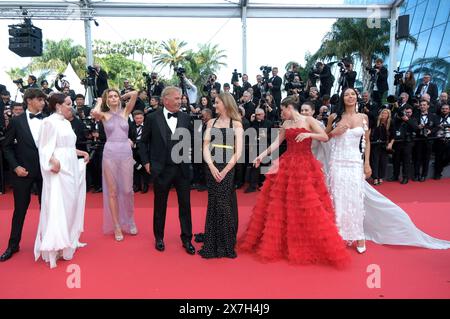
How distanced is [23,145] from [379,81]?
945 cm

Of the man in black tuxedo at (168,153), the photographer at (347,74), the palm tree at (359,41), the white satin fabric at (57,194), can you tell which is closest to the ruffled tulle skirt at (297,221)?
the man in black tuxedo at (168,153)

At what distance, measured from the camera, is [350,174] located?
4016mm

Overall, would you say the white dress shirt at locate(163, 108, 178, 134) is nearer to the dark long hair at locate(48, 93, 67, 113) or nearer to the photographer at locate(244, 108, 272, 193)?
the dark long hair at locate(48, 93, 67, 113)

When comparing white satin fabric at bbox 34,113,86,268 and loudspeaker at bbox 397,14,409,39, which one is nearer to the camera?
white satin fabric at bbox 34,113,86,268

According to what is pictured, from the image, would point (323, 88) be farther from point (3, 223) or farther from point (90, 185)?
point (3, 223)

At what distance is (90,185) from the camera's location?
766 centimetres

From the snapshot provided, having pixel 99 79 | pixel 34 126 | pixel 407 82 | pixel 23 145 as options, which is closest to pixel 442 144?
pixel 407 82

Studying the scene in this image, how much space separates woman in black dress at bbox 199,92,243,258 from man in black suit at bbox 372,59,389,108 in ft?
25.3

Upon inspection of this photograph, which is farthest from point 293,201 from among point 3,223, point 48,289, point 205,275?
point 3,223

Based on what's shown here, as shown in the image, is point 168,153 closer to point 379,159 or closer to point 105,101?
point 105,101

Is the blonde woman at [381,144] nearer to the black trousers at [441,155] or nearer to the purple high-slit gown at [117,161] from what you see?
the black trousers at [441,155]

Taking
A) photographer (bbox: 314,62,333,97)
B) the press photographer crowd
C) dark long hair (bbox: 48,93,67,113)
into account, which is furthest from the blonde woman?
dark long hair (bbox: 48,93,67,113)

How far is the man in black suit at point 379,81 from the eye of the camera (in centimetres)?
1026

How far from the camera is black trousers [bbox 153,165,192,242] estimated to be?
406 centimetres
